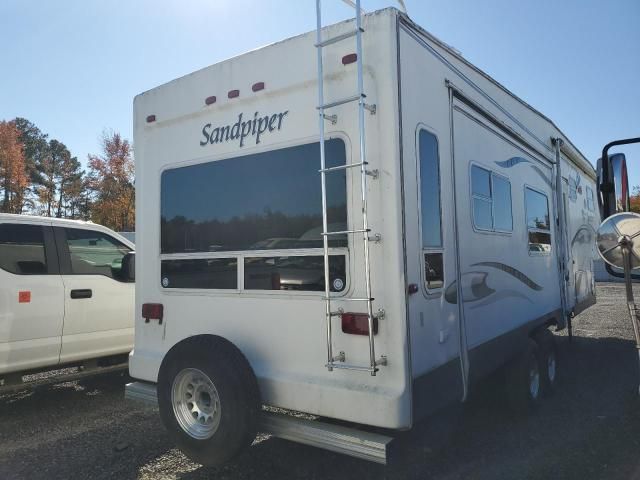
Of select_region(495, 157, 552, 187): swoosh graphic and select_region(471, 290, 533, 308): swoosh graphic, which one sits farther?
select_region(495, 157, 552, 187): swoosh graphic

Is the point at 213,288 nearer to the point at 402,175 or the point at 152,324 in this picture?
the point at 152,324

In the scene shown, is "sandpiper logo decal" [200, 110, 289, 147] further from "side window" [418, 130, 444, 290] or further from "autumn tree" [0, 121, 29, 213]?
"autumn tree" [0, 121, 29, 213]

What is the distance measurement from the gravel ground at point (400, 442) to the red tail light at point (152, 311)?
3.32 ft

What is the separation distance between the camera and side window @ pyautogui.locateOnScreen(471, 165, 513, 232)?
13.4 feet

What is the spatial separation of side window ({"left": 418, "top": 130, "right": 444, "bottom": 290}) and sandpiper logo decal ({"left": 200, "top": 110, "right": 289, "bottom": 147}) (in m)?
0.96

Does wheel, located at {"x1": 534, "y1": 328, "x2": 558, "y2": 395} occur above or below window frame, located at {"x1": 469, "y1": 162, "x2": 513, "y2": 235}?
below

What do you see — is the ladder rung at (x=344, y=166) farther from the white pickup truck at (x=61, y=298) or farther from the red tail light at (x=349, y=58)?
the white pickup truck at (x=61, y=298)

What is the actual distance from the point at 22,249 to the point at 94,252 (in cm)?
76

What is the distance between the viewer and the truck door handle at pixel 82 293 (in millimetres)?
5273

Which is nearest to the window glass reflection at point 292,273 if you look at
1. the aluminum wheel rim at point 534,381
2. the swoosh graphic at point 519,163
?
Answer: the swoosh graphic at point 519,163

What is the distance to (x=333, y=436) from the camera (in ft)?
9.83

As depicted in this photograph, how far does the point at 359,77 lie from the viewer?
120 inches

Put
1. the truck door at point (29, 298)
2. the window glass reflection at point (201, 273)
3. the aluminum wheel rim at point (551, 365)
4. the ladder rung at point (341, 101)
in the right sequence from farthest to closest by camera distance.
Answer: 1. the aluminum wheel rim at point (551, 365)
2. the truck door at point (29, 298)
3. the window glass reflection at point (201, 273)
4. the ladder rung at point (341, 101)

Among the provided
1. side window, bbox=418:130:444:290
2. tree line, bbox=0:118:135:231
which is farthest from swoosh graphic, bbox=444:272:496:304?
tree line, bbox=0:118:135:231
